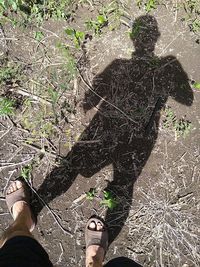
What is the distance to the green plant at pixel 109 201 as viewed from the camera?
3135 mm

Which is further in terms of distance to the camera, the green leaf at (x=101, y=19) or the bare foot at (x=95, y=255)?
the green leaf at (x=101, y=19)

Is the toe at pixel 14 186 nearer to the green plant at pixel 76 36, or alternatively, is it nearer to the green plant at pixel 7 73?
the green plant at pixel 7 73

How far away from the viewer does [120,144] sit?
10.7 ft

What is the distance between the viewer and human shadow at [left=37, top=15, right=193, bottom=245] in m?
3.19

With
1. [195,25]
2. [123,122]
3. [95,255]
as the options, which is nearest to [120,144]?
[123,122]

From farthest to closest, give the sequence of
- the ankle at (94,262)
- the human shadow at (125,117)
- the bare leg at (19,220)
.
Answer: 1. the human shadow at (125,117)
2. the ankle at (94,262)
3. the bare leg at (19,220)

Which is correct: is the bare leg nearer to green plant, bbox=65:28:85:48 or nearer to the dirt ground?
the dirt ground

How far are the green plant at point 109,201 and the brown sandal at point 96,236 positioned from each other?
0.13 meters

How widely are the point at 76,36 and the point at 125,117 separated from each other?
81 cm

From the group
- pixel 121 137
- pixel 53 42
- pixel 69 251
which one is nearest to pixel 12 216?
pixel 69 251

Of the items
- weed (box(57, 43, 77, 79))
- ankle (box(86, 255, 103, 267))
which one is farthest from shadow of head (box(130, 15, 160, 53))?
ankle (box(86, 255, 103, 267))

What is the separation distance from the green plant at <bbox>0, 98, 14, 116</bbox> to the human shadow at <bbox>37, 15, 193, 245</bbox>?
1.98 feet

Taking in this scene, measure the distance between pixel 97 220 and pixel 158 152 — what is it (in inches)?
29.1

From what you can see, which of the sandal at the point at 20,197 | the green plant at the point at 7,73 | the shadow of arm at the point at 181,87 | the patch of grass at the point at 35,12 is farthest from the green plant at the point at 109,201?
the patch of grass at the point at 35,12
